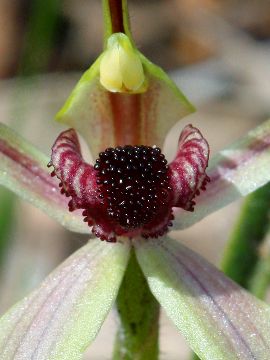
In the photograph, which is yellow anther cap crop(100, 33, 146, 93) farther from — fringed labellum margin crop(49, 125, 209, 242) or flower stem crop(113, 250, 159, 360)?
Result: flower stem crop(113, 250, 159, 360)

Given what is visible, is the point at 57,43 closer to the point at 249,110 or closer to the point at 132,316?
the point at 249,110

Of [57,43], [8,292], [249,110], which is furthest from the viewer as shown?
[57,43]

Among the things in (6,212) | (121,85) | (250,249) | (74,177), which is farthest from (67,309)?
(6,212)

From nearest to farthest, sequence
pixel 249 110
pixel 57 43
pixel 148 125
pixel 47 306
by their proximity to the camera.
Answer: pixel 47 306
pixel 148 125
pixel 249 110
pixel 57 43

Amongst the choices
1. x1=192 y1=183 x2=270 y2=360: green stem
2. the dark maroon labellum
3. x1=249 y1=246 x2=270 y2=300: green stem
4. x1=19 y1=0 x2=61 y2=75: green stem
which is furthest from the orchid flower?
x1=19 y1=0 x2=61 y2=75: green stem

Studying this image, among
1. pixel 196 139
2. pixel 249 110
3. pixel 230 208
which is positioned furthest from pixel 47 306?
pixel 249 110

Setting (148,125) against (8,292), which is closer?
(148,125)

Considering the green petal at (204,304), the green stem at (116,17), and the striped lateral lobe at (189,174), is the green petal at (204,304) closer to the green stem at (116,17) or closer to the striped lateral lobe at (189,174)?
the striped lateral lobe at (189,174)

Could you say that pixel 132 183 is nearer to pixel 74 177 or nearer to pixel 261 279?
pixel 74 177
